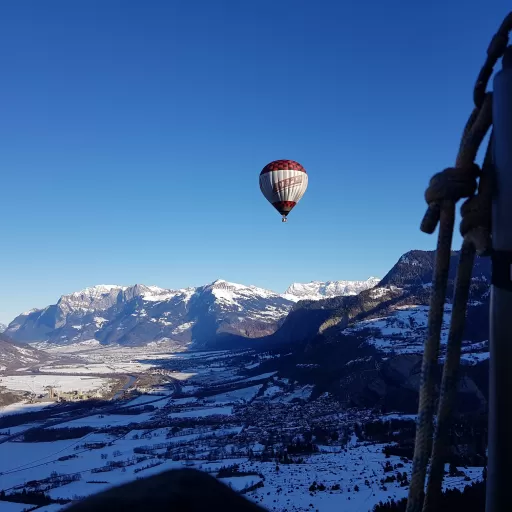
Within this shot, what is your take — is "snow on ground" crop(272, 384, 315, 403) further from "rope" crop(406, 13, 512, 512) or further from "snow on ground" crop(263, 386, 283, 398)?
"rope" crop(406, 13, 512, 512)

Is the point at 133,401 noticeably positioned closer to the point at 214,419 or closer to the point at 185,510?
the point at 214,419

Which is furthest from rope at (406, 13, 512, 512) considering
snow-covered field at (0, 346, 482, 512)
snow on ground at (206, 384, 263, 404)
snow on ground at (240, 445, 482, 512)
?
snow on ground at (206, 384, 263, 404)

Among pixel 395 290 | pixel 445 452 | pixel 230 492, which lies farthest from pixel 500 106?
pixel 395 290

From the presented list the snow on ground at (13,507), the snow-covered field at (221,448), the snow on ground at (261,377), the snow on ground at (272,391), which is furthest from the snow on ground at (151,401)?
the snow on ground at (13,507)

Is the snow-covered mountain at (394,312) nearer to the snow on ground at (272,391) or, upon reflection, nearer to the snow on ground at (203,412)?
the snow on ground at (272,391)

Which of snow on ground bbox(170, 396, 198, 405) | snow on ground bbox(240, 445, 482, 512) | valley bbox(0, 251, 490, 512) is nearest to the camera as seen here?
snow on ground bbox(240, 445, 482, 512)

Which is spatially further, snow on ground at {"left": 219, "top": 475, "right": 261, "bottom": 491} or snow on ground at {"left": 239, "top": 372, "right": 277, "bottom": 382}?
snow on ground at {"left": 239, "top": 372, "right": 277, "bottom": 382}

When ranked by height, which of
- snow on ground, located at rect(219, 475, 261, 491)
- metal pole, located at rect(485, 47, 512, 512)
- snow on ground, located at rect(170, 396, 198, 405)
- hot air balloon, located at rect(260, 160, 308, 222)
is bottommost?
snow on ground, located at rect(170, 396, 198, 405)
